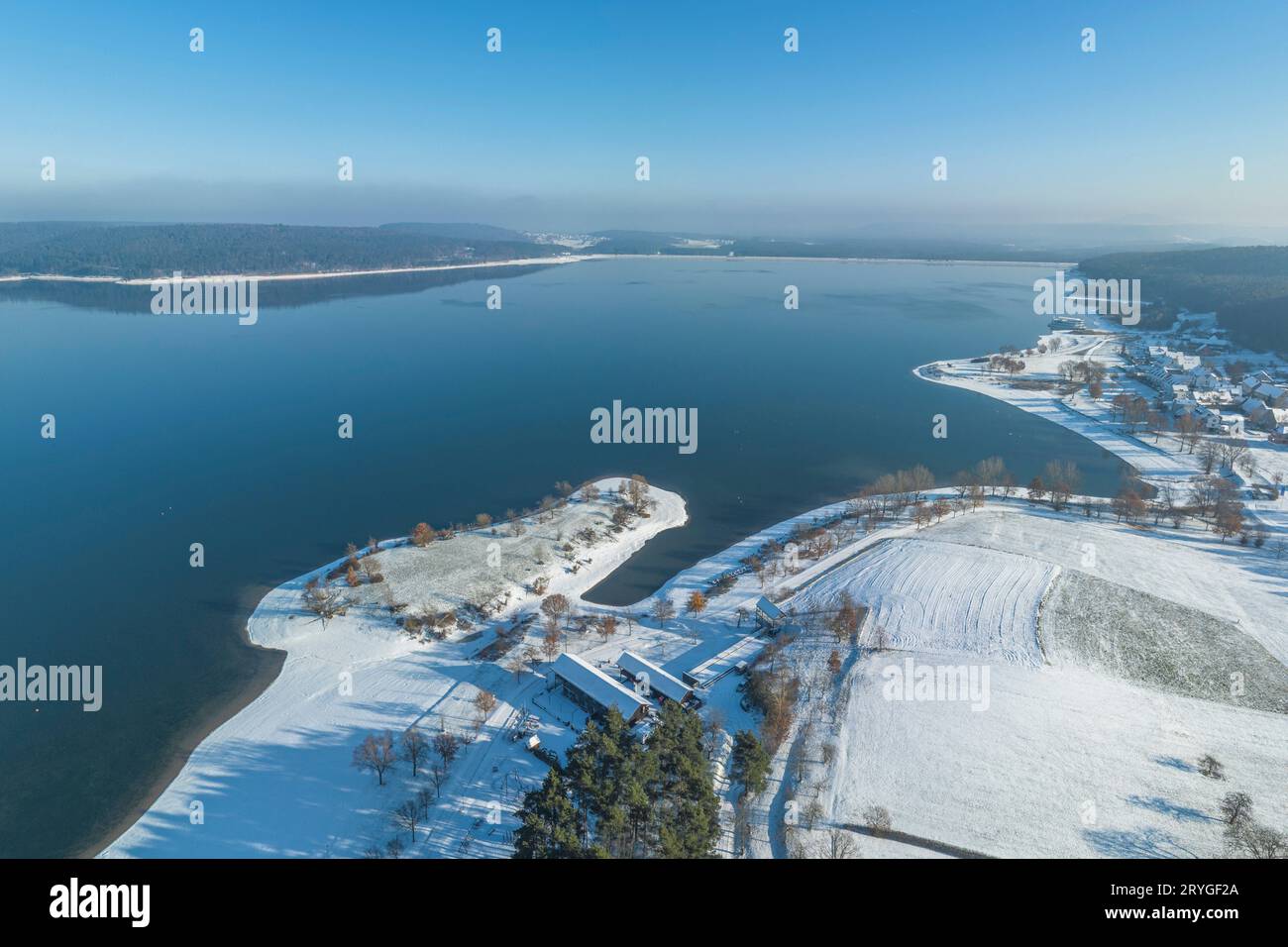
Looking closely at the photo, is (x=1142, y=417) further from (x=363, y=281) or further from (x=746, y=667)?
(x=363, y=281)

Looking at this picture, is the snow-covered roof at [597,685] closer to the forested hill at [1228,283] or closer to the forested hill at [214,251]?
the forested hill at [1228,283]

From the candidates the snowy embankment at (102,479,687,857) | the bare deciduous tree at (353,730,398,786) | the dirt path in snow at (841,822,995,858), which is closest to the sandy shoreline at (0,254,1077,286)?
the snowy embankment at (102,479,687,857)

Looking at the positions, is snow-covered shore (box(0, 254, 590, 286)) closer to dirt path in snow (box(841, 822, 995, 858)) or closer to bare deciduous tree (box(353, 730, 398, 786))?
bare deciduous tree (box(353, 730, 398, 786))

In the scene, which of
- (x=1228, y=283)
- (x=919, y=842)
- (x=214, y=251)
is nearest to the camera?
(x=919, y=842)

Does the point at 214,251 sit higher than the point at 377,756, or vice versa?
the point at 214,251

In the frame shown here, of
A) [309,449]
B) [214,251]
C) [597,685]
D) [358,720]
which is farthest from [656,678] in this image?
[214,251]

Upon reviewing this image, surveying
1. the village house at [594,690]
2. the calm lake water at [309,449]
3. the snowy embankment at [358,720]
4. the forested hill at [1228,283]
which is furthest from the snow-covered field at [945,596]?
the forested hill at [1228,283]

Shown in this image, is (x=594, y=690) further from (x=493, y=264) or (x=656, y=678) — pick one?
(x=493, y=264)
